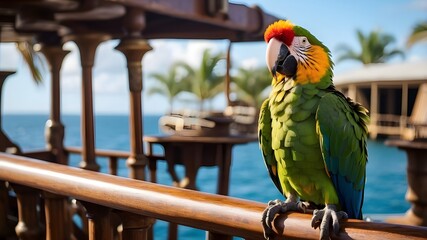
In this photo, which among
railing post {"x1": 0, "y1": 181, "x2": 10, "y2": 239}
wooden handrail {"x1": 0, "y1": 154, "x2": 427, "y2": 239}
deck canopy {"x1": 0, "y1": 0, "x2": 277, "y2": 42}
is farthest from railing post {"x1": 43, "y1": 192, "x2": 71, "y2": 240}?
deck canopy {"x1": 0, "y1": 0, "x2": 277, "y2": 42}

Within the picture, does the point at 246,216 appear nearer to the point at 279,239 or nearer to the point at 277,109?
the point at 279,239

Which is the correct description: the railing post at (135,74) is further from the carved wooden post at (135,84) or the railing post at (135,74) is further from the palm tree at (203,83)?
the palm tree at (203,83)

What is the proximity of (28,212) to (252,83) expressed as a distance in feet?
81.7

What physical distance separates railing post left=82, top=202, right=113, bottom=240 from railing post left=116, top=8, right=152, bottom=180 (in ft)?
6.02

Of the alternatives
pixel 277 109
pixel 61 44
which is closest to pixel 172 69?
pixel 61 44

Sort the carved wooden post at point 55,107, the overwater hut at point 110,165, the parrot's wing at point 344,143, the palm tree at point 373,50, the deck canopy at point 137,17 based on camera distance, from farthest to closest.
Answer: the palm tree at point 373,50 → the carved wooden post at point 55,107 → the deck canopy at point 137,17 → the parrot's wing at point 344,143 → the overwater hut at point 110,165

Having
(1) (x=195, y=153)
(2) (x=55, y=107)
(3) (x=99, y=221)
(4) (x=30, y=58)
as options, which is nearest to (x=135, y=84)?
(1) (x=195, y=153)

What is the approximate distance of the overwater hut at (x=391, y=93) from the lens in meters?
15.5

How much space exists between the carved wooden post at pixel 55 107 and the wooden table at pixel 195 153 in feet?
2.64

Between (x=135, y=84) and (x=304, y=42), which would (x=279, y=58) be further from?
(x=135, y=84)

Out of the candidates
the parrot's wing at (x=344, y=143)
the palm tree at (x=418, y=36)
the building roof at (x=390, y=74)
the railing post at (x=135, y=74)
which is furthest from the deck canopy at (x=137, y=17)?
the palm tree at (x=418, y=36)

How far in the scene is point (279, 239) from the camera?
0.90 meters

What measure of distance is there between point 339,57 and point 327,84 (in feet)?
83.5

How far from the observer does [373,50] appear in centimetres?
2497
